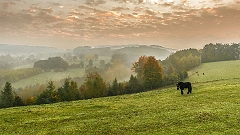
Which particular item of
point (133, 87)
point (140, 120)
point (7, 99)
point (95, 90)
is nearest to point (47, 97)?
point (7, 99)

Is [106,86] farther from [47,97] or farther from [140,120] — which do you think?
[140,120]

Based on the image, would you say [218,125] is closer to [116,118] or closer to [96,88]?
[116,118]

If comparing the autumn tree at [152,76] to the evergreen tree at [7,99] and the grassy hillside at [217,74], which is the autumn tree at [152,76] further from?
the evergreen tree at [7,99]

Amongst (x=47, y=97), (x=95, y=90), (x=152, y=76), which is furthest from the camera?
(x=152, y=76)

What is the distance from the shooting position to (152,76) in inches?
3290

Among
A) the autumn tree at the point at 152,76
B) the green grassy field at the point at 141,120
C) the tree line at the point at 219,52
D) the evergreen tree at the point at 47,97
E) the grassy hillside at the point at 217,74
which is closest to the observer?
the green grassy field at the point at 141,120

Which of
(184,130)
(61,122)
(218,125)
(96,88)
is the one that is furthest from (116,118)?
(96,88)

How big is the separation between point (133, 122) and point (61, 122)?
347 inches

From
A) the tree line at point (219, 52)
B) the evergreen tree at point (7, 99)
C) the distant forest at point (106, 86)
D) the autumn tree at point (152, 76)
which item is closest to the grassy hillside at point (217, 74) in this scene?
the distant forest at point (106, 86)

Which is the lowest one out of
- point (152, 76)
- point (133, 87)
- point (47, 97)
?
point (133, 87)

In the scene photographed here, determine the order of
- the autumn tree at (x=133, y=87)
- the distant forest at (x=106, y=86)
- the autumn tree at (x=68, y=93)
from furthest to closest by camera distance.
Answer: the autumn tree at (x=133, y=87) < the autumn tree at (x=68, y=93) < the distant forest at (x=106, y=86)

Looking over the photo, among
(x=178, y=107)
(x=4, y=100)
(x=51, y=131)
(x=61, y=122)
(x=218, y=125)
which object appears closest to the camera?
(x=218, y=125)

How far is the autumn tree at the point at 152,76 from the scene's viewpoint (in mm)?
83000

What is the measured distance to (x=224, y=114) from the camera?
21.8 m
